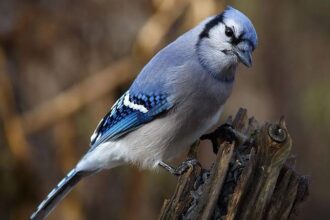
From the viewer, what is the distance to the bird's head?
3.24 metres

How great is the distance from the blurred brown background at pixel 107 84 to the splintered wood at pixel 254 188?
2.80 m

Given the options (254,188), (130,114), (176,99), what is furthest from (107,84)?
(254,188)

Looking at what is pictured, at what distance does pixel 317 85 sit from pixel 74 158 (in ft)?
7.78

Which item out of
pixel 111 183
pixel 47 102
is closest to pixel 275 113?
pixel 111 183

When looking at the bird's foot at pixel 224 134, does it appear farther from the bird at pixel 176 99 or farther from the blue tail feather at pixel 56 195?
the blue tail feather at pixel 56 195

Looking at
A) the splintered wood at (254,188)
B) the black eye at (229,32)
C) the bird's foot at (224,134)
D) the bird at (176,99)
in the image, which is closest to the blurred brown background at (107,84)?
the bird at (176,99)

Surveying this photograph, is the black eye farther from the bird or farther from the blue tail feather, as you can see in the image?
the blue tail feather

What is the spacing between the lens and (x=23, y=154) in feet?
18.0

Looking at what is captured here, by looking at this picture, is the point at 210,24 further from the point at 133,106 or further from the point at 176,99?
the point at 133,106

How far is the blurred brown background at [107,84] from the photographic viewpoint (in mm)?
5438

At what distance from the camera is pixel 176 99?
3463 mm

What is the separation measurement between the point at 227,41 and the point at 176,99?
1.29ft

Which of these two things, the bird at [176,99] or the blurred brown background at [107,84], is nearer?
the bird at [176,99]

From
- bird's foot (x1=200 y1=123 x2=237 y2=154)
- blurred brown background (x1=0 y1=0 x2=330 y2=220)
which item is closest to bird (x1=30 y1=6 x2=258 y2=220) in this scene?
bird's foot (x1=200 y1=123 x2=237 y2=154)
